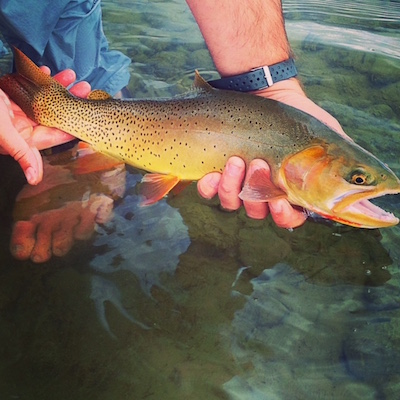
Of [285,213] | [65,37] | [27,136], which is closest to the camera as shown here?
[285,213]

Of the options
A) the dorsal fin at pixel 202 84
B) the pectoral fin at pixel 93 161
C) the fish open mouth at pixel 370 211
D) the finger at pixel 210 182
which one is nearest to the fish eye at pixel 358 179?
the fish open mouth at pixel 370 211

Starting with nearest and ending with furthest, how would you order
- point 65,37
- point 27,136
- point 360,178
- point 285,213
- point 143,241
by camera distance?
point 360,178 < point 285,213 < point 27,136 < point 143,241 < point 65,37

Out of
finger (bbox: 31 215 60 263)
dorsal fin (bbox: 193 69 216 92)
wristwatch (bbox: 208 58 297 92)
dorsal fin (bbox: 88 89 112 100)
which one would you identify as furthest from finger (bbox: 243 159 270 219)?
finger (bbox: 31 215 60 263)

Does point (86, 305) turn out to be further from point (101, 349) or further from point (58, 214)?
point (58, 214)

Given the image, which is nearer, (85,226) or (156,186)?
(156,186)

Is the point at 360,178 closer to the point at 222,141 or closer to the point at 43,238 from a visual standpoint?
the point at 222,141

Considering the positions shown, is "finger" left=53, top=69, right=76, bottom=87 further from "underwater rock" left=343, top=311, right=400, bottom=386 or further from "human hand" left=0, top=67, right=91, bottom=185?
"underwater rock" left=343, top=311, right=400, bottom=386

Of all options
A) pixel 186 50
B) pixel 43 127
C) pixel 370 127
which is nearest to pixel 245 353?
pixel 43 127

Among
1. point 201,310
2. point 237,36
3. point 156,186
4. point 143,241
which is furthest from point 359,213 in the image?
point 237,36
